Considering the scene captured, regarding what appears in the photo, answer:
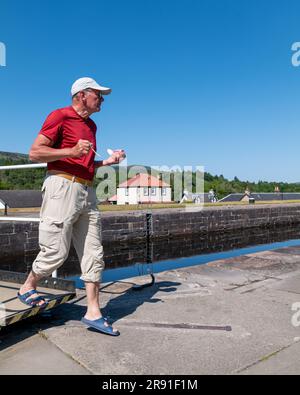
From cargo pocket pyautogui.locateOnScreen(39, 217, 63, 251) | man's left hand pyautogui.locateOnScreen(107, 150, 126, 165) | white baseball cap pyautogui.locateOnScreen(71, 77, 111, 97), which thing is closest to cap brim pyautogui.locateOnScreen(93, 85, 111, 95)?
white baseball cap pyautogui.locateOnScreen(71, 77, 111, 97)

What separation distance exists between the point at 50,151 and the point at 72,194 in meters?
0.36

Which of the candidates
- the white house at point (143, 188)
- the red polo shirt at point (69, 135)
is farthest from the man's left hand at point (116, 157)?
the white house at point (143, 188)

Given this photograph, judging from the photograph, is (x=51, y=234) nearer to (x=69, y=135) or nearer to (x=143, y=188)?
(x=69, y=135)

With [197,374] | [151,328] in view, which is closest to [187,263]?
[151,328]

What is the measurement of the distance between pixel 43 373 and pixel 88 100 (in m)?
1.97

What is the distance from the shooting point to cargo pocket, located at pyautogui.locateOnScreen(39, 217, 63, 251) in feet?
9.20

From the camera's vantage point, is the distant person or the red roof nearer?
the distant person

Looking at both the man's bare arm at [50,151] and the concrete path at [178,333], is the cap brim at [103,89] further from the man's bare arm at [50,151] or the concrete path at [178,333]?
the concrete path at [178,333]

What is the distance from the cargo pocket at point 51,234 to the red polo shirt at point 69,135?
41 centimetres

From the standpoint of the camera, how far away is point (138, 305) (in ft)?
11.9

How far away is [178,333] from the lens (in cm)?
289

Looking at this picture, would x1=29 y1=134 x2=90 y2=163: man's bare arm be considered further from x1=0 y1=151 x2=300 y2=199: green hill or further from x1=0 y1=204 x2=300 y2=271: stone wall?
x1=0 y1=204 x2=300 y2=271: stone wall

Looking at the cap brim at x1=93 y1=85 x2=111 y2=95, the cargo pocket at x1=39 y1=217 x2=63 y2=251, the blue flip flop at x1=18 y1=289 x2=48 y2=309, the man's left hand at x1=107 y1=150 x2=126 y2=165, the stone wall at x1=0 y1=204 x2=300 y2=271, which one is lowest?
the stone wall at x1=0 y1=204 x2=300 y2=271

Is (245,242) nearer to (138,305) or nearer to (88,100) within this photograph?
(138,305)
